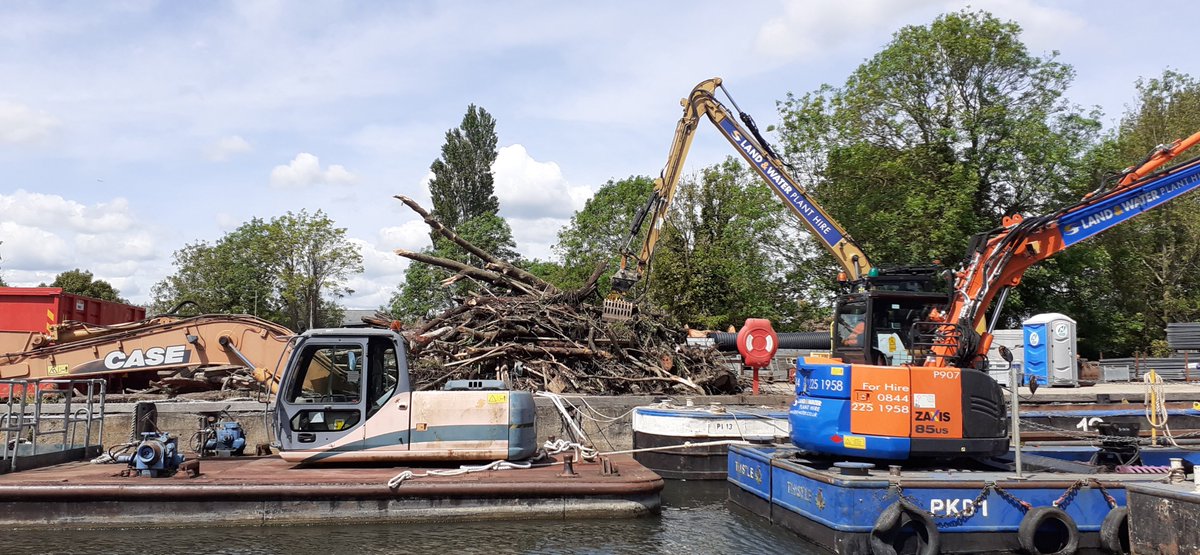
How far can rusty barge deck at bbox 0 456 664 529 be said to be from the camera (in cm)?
909

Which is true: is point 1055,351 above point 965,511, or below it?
above

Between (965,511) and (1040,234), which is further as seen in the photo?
(1040,234)

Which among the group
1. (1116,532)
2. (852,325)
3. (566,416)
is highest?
(852,325)

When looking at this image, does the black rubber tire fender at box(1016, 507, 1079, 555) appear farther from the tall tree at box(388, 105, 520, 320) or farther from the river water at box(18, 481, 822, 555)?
the tall tree at box(388, 105, 520, 320)

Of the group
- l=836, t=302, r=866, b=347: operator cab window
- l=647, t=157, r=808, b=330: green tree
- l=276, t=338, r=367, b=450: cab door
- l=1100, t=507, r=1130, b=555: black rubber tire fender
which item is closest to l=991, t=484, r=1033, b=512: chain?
l=1100, t=507, r=1130, b=555: black rubber tire fender

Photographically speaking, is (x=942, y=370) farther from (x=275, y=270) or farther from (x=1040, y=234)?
(x=275, y=270)

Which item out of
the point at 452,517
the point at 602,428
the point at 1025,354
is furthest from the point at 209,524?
the point at 1025,354

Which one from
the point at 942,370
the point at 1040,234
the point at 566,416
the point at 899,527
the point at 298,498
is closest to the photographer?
the point at 899,527

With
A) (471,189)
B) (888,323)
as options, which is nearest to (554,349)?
(888,323)

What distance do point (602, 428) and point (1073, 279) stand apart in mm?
23295

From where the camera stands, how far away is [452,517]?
31.4 ft

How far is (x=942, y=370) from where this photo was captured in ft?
31.0

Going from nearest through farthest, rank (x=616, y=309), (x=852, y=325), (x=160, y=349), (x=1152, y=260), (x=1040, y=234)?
1. (x=852, y=325)
2. (x=1040, y=234)
3. (x=160, y=349)
4. (x=616, y=309)
5. (x=1152, y=260)

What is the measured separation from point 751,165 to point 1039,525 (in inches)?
404
